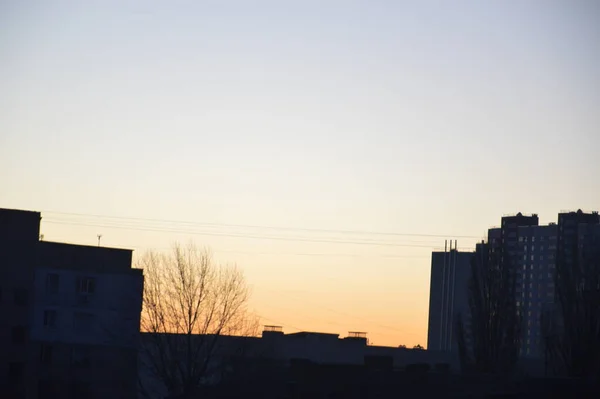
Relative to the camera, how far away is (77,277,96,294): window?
94875 millimetres

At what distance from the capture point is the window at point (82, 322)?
3725 inches

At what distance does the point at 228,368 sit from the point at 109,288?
575 inches

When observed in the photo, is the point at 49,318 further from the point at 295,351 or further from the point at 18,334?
the point at 295,351

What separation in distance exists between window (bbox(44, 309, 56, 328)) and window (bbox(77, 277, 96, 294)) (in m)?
2.93

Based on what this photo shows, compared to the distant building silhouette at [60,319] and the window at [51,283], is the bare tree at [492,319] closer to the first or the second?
the distant building silhouette at [60,319]

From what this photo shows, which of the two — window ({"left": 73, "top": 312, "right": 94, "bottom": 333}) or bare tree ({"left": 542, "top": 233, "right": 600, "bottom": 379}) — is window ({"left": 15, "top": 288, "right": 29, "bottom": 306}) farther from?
bare tree ({"left": 542, "top": 233, "right": 600, "bottom": 379})

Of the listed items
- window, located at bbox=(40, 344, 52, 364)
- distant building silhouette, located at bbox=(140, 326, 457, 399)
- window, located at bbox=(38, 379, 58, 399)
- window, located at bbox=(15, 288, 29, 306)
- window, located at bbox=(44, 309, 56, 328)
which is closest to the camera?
distant building silhouette, located at bbox=(140, 326, 457, 399)

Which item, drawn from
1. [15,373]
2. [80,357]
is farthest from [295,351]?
[15,373]

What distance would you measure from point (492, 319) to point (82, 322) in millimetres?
37274

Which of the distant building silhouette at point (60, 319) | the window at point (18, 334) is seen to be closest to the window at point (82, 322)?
the distant building silhouette at point (60, 319)

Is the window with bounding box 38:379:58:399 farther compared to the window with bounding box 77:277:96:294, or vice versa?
the window with bounding box 77:277:96:294

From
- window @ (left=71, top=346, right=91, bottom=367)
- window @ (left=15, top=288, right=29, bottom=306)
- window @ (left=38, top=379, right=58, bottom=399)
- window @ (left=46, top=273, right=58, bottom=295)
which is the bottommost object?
window @ (left=38, top=379, right=58, bottom=399)

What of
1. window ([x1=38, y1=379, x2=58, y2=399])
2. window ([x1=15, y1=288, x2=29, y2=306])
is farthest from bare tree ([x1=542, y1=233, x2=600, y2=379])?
window ([x1=15, y1=288, x2=29, y2=306])

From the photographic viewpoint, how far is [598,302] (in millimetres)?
73250
